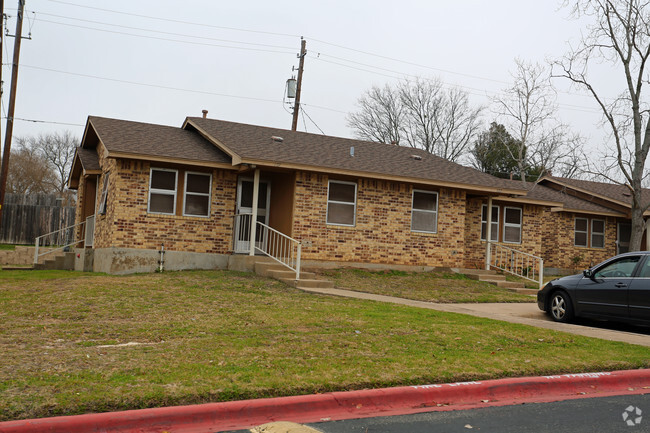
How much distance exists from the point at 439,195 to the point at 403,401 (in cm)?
1466

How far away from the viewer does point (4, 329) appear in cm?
841

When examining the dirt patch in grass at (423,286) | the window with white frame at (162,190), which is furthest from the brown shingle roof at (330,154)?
the dirt patch in grass at (423,286)

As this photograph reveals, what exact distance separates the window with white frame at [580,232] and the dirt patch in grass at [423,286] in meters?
10.1

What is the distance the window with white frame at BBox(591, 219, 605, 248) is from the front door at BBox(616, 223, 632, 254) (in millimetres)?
936

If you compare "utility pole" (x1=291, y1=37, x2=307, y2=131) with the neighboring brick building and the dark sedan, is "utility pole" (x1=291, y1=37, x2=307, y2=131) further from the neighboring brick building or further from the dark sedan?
the dark sedan

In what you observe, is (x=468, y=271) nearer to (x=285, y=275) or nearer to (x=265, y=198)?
(x=265, y=198)

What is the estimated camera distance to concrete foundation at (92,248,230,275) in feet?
55.8

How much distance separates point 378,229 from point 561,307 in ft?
25.0

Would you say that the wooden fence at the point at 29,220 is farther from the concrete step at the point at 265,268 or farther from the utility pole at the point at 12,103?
the concrete step at the point at 265,268

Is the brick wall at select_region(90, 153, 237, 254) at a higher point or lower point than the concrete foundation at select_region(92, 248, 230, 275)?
higher

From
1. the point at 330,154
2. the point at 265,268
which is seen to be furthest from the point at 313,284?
the point at 330,154

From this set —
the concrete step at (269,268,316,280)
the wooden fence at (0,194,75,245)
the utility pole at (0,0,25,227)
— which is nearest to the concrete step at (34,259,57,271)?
the utility pole at (0,0,25,227)

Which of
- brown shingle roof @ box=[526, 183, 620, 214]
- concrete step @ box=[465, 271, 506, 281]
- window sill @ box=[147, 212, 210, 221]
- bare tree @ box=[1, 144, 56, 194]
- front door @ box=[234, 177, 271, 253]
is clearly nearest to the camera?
window sill @ box=[147, 212, 210, 221]

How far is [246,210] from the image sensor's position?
61.4 feet
